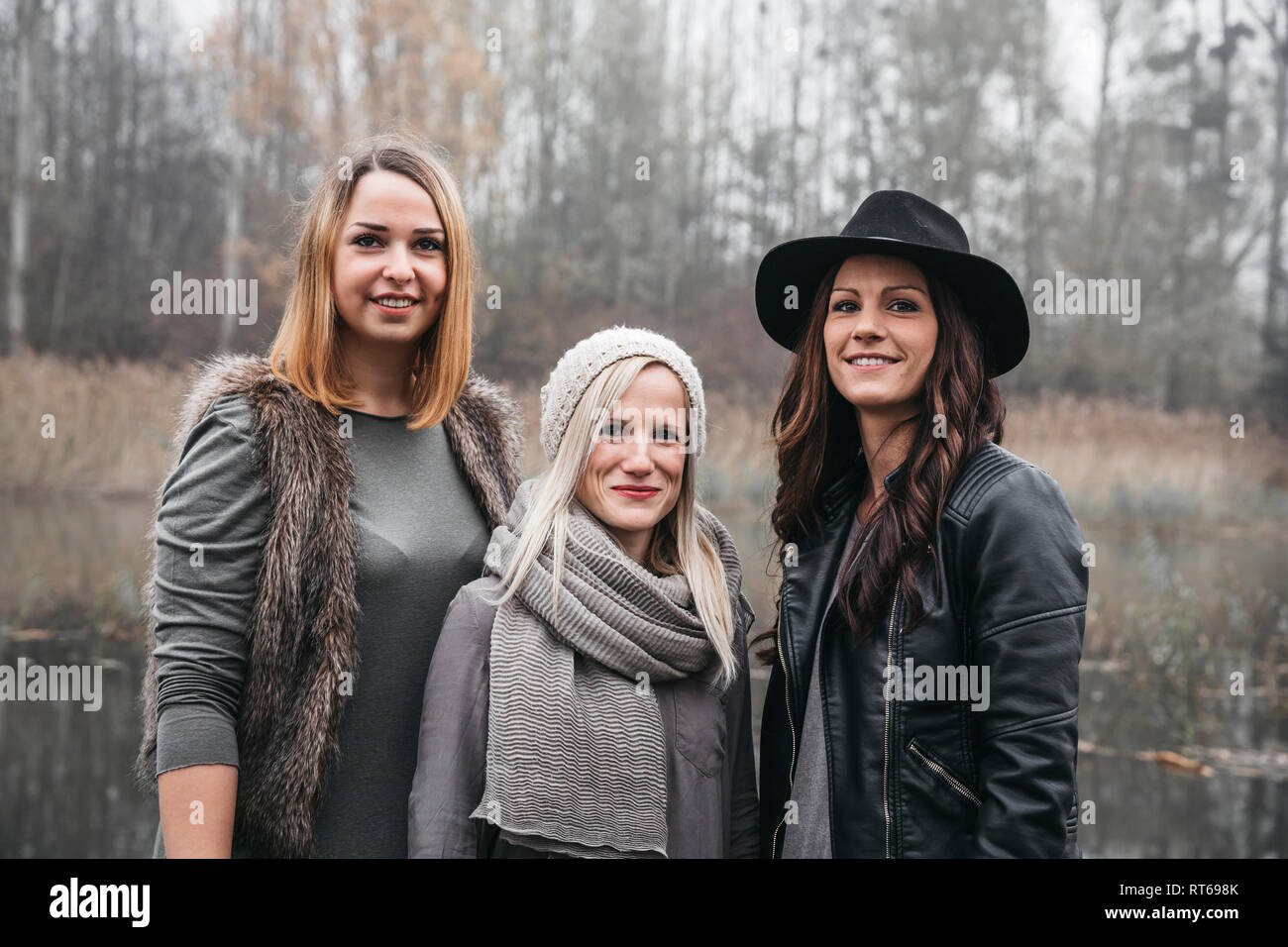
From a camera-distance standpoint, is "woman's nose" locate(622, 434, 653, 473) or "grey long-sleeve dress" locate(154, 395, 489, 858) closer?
"grey long-sleeve dress" locate(154, 395, 489, 858)

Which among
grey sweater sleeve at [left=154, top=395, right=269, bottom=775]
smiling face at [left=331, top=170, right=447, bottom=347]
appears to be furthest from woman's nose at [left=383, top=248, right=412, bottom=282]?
grey sweater sleeve at [left=154, top=395, right=269, bottom=775]

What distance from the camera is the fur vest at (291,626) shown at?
2.02m

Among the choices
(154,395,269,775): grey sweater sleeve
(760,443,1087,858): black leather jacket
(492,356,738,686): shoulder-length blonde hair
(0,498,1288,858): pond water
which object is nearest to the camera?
(760,443,1087,858): black leather jacket

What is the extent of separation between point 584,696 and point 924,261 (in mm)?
1160

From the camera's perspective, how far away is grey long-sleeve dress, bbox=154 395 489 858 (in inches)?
77.5

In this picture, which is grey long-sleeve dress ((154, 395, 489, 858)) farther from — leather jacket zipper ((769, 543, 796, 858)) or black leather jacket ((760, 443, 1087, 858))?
black leather jacket ((760, 443, 1087, 858))

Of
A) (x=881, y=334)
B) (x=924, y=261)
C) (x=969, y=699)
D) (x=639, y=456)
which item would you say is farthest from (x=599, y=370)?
(x=969, y=699)

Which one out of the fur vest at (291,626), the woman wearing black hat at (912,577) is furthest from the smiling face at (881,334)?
the fur vest at (291,626)

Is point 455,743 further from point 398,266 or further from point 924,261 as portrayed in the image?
point 924,261

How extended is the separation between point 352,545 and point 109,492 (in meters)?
5.54

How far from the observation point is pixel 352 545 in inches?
82.7

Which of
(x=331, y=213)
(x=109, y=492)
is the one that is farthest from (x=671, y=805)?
(x=109, y=492)

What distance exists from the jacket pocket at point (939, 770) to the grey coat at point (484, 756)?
16.4 inches

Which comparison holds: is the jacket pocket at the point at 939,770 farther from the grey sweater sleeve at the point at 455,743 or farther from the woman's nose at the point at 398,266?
the woman's nose at the point at 398,266
